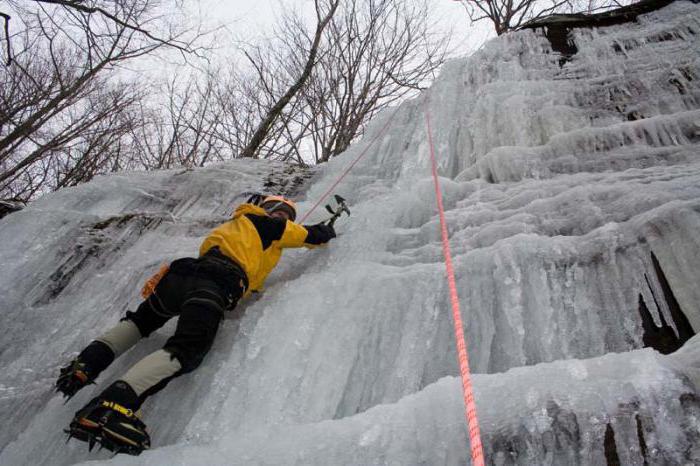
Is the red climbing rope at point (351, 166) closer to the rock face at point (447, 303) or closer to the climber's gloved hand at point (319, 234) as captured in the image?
the rock face at point (447, 303)

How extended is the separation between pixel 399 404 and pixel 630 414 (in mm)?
619

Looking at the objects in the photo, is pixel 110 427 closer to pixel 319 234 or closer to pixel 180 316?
pixel 180 316

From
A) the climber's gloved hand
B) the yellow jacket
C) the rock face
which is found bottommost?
the rock face

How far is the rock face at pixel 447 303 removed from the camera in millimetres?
1218

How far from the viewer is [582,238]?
6.79 ft

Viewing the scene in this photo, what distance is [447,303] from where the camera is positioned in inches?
81.9

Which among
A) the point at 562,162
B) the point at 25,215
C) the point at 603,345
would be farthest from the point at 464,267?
the point at 25,215

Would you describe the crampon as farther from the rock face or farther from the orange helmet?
the orange helmet

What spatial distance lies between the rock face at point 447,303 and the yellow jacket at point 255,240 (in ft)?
0.55

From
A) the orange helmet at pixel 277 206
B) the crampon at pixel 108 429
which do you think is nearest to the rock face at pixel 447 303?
the crampon at pixel 108 429

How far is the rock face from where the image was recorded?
1.22 m

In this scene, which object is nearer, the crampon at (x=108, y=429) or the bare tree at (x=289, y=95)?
the crampon at (x=108, y=429)

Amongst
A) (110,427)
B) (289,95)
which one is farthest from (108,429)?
(289,95)

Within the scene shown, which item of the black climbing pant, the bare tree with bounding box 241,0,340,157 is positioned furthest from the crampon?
the bare tree with bounding box 241,0,340,157
